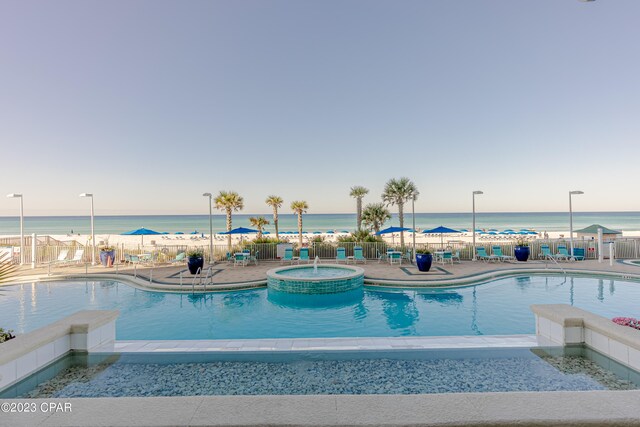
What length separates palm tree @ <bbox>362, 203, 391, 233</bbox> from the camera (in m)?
24.8

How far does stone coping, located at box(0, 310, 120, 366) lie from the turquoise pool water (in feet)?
6.06

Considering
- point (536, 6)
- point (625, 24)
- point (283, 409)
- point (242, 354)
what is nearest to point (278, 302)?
point (242, 354)

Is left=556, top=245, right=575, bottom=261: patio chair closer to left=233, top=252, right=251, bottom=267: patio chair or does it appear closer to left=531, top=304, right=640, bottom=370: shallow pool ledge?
left=531, top=304, right=640, bottom=370: shallow pool ledge

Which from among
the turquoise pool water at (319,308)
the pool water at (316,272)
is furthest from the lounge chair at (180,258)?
the pool water at (316,272)

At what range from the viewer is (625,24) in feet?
46.8

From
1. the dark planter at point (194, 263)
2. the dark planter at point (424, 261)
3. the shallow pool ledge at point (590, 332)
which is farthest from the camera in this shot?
the dark planter at point (194, 263)

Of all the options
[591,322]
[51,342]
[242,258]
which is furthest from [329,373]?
[242,258]

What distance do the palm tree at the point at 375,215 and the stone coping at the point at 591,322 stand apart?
19.2 meters

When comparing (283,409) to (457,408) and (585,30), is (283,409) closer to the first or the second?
(457,408)

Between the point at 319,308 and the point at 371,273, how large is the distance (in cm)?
468

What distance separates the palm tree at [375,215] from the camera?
24750 mm

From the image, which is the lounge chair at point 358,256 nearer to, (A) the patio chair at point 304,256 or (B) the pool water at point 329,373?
(A) the patio chair at point 304,256

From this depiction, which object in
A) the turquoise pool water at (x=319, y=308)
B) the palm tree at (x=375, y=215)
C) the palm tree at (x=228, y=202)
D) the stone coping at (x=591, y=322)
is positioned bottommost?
the turquoise pool water at (x=319, y=308)

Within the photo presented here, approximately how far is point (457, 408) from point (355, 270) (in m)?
10.6
